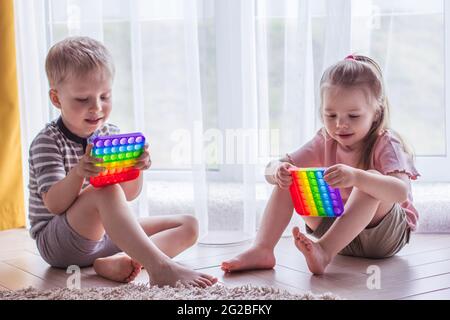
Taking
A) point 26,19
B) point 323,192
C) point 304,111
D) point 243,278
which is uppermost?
point 26,19

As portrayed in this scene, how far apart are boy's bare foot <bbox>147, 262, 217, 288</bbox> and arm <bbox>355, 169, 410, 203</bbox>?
314mm

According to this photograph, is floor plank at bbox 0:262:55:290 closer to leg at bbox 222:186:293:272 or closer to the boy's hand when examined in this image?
the boy's hand

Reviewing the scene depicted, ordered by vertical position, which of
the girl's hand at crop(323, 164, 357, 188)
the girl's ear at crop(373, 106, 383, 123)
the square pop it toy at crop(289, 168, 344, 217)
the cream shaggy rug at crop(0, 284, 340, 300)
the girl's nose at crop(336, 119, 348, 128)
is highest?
the girl's ear at crop(373, 106, 383, 123)

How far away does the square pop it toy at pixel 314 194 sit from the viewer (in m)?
1.36

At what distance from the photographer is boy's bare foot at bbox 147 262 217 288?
1.26 meters

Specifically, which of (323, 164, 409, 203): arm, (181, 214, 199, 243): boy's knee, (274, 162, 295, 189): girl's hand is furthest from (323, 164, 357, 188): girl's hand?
(181, 214, 199, 243): boy's knee

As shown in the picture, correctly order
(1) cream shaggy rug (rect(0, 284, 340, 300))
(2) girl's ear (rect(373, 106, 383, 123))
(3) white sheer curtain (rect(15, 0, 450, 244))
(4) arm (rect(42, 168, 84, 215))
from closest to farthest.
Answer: (1) cream shaggy rug (rect(0, 284, 340, 300))
(4) arm (rect(42, 168, 84, 215))
(2) girl's ear (rect(373, 106, 383, 123))
(3) white sheer curtain (rect(15, 0, 450, 244))

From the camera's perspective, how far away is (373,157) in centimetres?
146

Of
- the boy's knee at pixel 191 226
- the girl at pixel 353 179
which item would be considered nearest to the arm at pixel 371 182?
the girl at pixel 353 179

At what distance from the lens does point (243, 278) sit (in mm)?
1354

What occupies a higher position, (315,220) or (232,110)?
(232,110)
